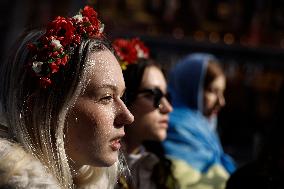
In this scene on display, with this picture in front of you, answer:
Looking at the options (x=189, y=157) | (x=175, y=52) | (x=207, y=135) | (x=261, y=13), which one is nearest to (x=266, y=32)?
(x=261, y=13)

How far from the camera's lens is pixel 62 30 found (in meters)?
2.33

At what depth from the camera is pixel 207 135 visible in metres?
5.24

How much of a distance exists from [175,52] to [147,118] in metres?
4.87

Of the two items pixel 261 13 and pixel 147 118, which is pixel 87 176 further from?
pixel 261 13

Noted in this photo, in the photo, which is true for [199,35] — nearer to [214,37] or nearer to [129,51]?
[214,37]

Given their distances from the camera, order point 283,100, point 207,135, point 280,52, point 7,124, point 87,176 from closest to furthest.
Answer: point 7,124, point 87,176, point 283,100, point 207,135, point 280,52

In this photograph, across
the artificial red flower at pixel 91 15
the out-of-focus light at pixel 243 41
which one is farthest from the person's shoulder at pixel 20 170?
the out-of-focus light at pixel 243 41

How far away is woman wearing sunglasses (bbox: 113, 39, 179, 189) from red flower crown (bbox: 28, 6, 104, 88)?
46.7 inches

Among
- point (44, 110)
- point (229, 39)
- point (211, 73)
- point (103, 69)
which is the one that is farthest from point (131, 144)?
point (229, 39)

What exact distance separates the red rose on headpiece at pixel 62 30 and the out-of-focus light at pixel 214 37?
20.9 feet

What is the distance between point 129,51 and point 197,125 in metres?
1.64

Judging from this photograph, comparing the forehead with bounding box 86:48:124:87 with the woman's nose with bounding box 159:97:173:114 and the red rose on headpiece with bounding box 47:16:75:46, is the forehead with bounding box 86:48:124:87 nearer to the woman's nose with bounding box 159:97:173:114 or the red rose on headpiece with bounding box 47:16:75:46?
the red rose on headpiece with bounding box 47:16:75:46

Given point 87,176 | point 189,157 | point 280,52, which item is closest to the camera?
point 87,176

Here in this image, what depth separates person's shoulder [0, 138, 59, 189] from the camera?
1.95m
